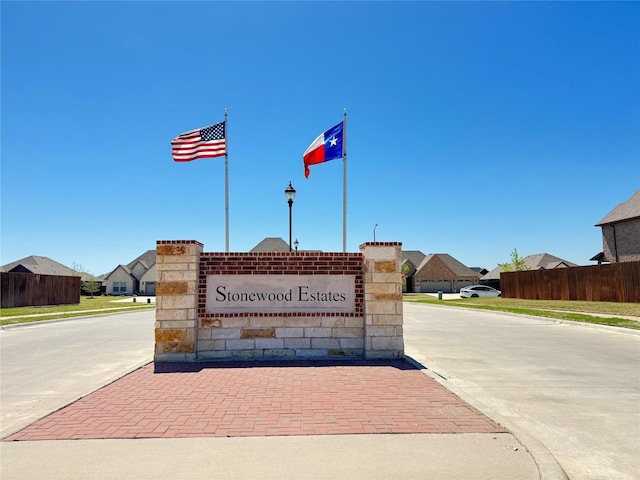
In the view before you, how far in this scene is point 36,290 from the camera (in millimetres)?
30297

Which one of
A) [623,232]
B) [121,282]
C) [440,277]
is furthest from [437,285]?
[121,282]

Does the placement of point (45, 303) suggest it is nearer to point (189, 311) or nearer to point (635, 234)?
point (189, 311)

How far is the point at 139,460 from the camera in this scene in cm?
397

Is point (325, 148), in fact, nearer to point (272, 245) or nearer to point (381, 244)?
point (381, 244)

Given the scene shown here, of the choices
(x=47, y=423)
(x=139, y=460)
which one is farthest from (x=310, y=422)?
(x=47, y=423)

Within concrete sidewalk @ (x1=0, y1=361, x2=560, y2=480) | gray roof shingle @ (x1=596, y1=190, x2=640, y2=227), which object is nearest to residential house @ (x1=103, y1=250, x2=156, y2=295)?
gray roof shingle @ (x1=596, y1=190, x2=640, y2=227)

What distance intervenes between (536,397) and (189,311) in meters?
6.70

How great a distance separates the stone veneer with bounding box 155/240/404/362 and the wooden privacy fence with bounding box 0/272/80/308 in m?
25.2

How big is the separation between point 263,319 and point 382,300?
2.64m

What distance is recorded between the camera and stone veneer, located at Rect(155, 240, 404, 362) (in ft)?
29.9

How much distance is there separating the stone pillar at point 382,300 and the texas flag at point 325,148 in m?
3.92

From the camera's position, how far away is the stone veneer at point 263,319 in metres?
9.10

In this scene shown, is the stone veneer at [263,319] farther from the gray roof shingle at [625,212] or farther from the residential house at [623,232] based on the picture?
the gray roof shingle at [625,212]

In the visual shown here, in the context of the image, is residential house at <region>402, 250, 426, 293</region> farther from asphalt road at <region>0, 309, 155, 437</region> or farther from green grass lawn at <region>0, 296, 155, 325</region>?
asphalt road at <region>0, 309, 155, 437</region>
